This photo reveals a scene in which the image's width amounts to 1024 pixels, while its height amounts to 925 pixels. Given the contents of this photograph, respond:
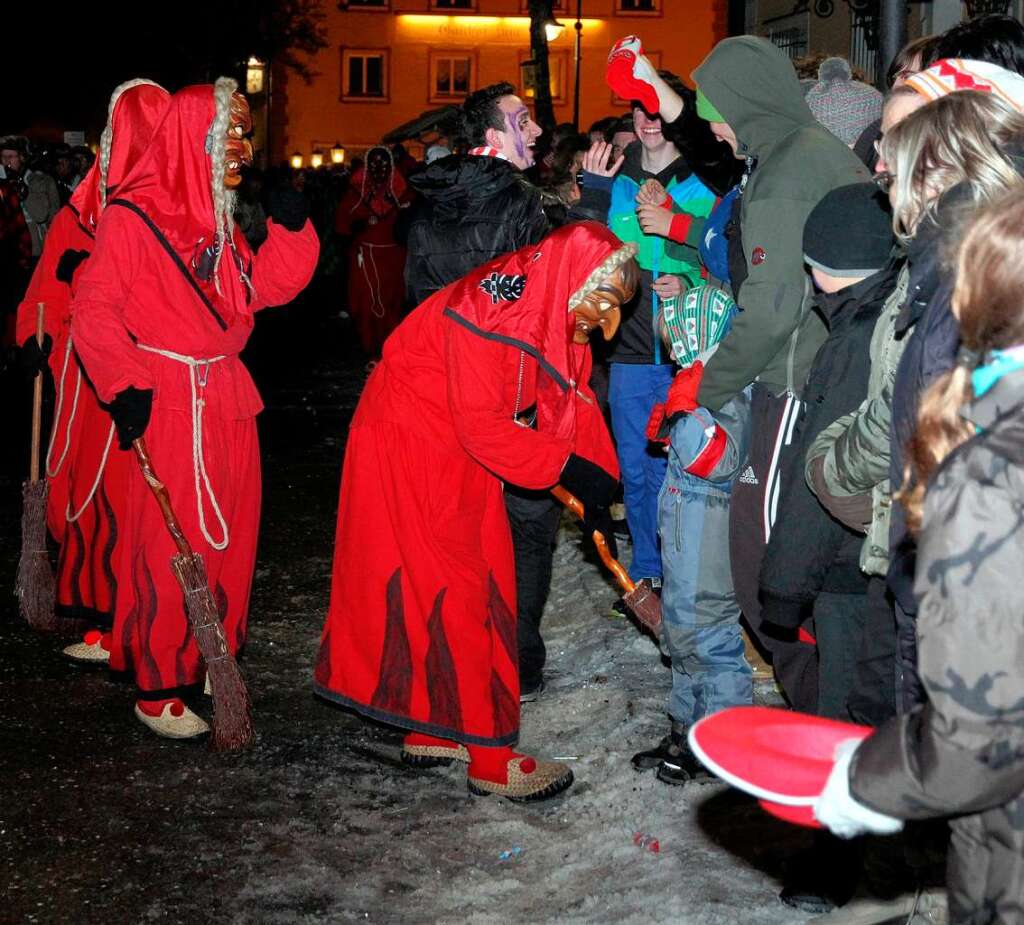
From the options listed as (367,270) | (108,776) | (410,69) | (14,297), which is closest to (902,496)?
(108,776)

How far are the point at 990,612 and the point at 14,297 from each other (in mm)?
14607

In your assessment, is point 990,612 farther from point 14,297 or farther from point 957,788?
point 14,297

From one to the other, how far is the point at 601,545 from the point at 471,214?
1.67 meters

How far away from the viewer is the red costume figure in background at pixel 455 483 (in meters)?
4.39

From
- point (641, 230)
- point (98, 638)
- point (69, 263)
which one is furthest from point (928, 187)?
point (98, 638)

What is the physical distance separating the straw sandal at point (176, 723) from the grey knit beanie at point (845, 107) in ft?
10.1

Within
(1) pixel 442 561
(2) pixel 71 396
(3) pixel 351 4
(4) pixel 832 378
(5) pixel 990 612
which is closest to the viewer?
(5) pixel 990 612

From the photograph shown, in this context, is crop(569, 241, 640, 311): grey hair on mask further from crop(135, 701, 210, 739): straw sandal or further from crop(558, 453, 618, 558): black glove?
crop(135, 701, 210, 739): straw sandal

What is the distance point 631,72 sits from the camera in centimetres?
566

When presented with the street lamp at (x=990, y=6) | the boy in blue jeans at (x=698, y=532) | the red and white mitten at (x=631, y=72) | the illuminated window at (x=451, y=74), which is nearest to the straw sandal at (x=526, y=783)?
the boy in blue jeans at (x=698, y=532)

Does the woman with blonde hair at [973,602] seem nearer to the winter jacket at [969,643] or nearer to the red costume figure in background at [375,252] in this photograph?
the winter jacket at [969,643]

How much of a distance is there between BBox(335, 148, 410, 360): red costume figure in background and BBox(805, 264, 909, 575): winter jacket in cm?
1127

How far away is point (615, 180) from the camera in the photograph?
6367 mm

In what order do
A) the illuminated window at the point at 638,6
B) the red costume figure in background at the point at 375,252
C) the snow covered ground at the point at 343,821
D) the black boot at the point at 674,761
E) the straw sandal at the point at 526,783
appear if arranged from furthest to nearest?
the illuminated window at the point at 638,6
the red costume figure in background at the point at 375,252
the straw sandal at the point at 526,783
the black boot at the point at 674,761
the snow covered ground at the point at 343,821
